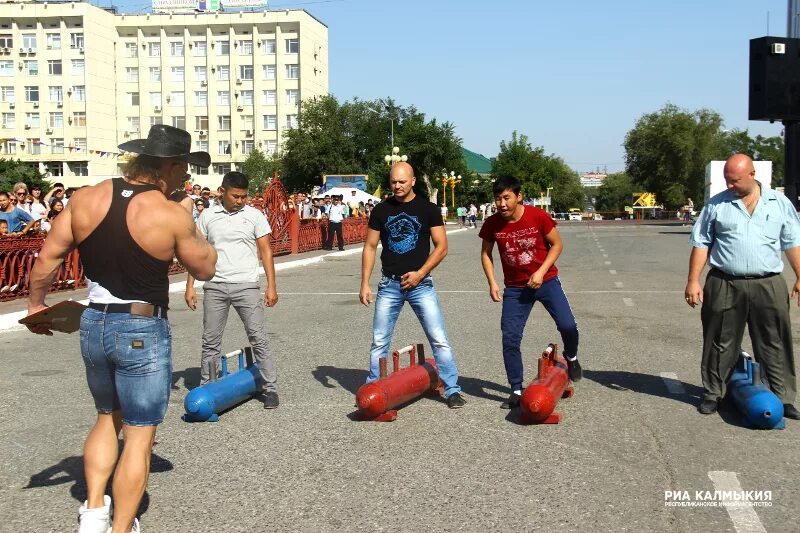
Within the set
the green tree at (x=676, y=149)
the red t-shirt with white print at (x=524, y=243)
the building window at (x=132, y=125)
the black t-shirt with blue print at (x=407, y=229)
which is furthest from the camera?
the building window at (x=132, y=125)

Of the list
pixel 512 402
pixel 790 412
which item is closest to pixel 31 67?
pixel 512 402

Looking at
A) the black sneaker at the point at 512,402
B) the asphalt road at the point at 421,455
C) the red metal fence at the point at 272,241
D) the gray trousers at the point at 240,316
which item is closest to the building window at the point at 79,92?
the red metal fence at the point at 272,241

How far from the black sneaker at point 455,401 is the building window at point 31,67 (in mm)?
96331

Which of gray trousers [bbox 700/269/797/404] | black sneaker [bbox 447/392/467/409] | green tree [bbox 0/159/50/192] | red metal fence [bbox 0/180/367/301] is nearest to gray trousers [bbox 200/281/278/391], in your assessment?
black sneaker [bbox 447/392/467/409]

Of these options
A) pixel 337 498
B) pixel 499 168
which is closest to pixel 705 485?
pixel 337 498

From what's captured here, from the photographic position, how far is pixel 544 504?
15.7 ft

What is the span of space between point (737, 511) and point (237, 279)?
399 cm

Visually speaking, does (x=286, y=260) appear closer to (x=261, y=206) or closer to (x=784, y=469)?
(x=261, y=206)

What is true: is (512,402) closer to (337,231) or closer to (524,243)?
(524,243)

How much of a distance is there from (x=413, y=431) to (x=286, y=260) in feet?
66.9

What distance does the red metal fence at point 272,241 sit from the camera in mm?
15031

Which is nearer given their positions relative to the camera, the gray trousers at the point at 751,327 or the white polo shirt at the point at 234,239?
the gray trousers at the point at 751,327

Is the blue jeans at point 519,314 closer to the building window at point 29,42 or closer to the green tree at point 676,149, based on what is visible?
the green tree at point 676,149

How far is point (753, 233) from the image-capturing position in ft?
21.7
